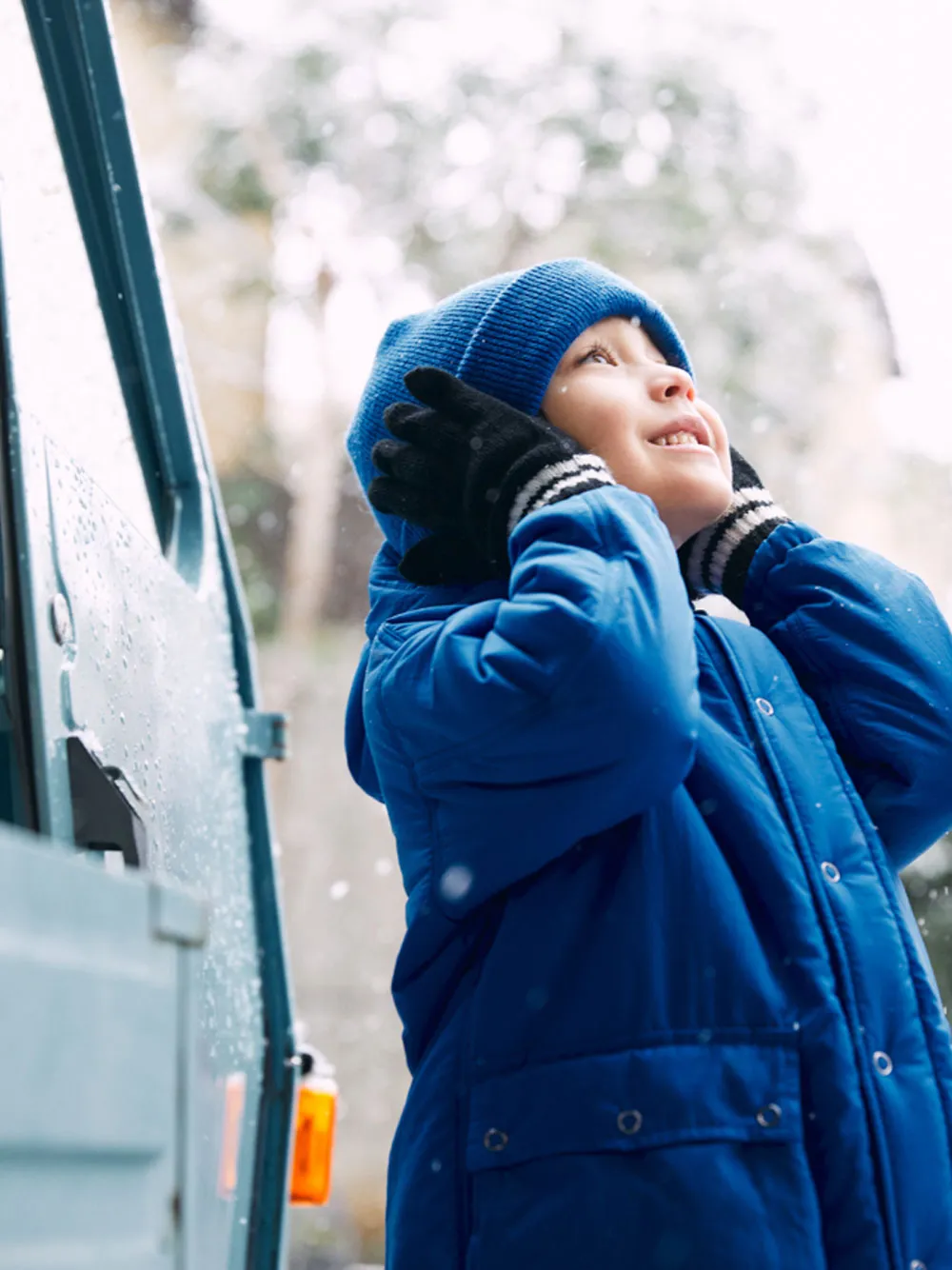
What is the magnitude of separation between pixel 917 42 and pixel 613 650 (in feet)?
37.1

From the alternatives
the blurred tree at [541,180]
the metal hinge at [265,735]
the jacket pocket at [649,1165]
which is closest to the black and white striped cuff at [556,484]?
the jacket pocket at [649,1165]

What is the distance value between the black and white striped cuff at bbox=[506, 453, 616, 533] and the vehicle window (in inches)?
18.9

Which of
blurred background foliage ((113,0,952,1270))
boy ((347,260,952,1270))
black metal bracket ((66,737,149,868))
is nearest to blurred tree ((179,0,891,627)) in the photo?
blurred background foliage ((113,0,952,1270))

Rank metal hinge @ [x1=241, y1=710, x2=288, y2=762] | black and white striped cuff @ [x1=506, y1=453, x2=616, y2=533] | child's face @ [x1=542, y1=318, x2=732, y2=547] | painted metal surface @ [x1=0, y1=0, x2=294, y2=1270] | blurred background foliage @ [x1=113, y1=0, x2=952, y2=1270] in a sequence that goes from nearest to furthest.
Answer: painted metal surface @ [x1=0, y1=0, x2=294, y2=1270], black and white striped cuff @ [x1=506, y1=453, x2=616, y2=533], child's face @ [x1=542, y1=318, x2=732, y2=547], metal hinge @ [x1=241, y1=710, x2=288, y2=762], blurred background foliage @ [x1=113, y1=0, x2=952, y2=1270]

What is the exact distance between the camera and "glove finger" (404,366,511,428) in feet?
4.90

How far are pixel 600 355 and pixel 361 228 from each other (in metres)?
9.36

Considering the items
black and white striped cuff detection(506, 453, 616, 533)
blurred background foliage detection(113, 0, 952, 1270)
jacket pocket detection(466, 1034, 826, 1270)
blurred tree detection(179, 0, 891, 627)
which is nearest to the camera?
jacket pocket detection(466, 1034, 826, 1270)

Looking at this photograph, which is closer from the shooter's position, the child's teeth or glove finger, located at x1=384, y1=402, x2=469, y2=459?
glove finger, located at x1=384, y1=402, x2=469, y2=459

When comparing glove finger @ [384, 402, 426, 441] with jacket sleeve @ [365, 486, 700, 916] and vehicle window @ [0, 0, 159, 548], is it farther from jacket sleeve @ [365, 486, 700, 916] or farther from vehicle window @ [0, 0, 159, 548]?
vehicle window @ [0, 0, 159, 548]

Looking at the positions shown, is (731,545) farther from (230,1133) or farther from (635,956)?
(230,1133)

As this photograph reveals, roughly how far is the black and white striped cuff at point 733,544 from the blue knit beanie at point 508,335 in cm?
21

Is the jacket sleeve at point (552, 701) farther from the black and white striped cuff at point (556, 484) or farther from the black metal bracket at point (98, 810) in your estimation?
the black metal bracket at point (98, 810)

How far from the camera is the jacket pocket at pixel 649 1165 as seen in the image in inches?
46.9

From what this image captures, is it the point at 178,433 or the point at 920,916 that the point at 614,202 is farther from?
the point at 178,433
